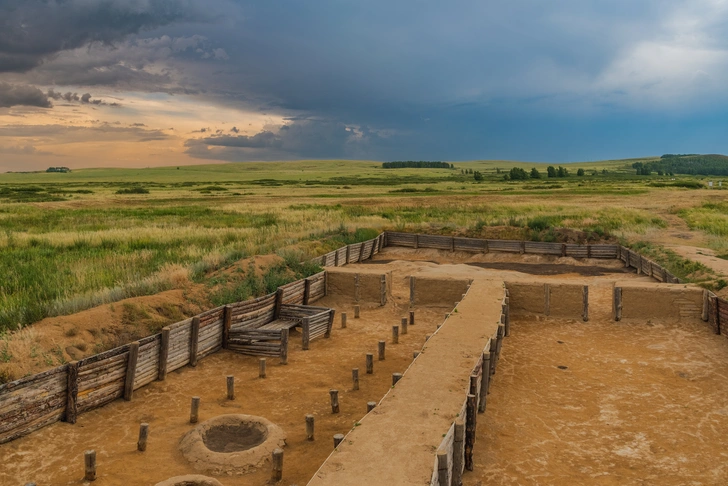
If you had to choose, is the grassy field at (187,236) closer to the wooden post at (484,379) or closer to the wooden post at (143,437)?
the wooden post at (143,437)

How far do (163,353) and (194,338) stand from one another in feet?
3.23

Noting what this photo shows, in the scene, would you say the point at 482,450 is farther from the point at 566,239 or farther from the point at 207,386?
the point at 566,239

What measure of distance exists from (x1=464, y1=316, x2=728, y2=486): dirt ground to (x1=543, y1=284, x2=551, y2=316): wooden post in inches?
36.1

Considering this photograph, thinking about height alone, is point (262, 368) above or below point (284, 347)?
below

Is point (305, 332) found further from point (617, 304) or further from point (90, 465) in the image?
point (617, 304)

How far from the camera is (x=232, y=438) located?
28.2ft

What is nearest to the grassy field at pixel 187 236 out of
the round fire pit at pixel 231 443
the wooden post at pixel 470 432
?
the round fire pit at pixel 231 443

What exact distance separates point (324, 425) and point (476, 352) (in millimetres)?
3131

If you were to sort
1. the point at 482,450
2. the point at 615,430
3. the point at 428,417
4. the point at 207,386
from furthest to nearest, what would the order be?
the point at 207,386
the point at 615,430
the point at 482,450
the point at 428,417

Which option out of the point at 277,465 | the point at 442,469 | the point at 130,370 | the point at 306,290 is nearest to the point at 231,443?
the point at 277,465

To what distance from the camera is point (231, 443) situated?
8469mm

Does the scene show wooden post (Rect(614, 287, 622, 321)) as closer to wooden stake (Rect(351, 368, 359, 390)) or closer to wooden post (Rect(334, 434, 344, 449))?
wooden stake (Rect(351, 368, 359, 390))

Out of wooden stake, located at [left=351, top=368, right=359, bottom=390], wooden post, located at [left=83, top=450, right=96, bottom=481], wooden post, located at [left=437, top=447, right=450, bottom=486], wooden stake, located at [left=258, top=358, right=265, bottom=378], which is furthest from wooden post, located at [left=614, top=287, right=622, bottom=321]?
wooden post, located at [left=83, top=450, right=96, bottom=481]

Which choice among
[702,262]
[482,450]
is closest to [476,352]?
[482,450]
